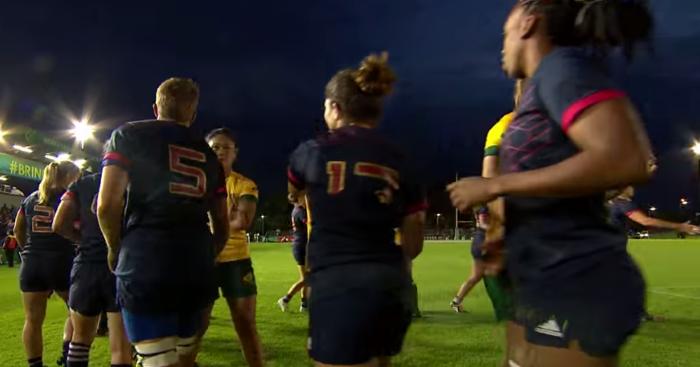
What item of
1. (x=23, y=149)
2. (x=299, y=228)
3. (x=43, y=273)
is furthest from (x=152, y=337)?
(x=23, y=149)

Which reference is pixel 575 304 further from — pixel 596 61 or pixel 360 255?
pixel 360 255

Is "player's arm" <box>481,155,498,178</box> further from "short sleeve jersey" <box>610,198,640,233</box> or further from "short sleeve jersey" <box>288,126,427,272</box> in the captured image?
"short sleeve jersey" <box>610,198,640,233</box>

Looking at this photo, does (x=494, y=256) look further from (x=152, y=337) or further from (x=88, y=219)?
(x=88, y=219)

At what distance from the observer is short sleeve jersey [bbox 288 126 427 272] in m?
2.69

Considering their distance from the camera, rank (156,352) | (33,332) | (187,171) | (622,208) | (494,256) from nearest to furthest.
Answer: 1. (494,256)
2. (156,352)
3. (187,171)
4. (33,332)
5. (622,208)

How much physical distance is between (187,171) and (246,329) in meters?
2.10

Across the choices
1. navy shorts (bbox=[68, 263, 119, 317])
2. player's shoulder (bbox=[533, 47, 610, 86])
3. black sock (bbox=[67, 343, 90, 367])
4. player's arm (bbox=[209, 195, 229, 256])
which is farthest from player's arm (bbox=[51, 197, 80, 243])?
player's shoulder (bbox=[533, 47, 610, 86])

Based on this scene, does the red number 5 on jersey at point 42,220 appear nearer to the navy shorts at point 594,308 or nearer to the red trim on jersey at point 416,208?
the red trim on jersey at point 416,208

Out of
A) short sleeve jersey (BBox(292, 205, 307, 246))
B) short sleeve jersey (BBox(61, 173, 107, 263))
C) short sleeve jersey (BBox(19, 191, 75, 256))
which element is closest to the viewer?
short sleeve jersey (BBox(61, 173, 107, 263))

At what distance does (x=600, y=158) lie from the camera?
1.83 m

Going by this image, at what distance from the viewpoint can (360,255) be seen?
2674 millimetres

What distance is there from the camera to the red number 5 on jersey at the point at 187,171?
3.36m

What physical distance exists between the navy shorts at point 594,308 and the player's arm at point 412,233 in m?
1.05

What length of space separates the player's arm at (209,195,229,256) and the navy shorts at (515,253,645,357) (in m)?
2.32
